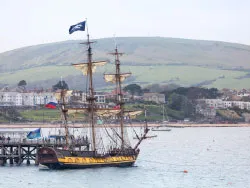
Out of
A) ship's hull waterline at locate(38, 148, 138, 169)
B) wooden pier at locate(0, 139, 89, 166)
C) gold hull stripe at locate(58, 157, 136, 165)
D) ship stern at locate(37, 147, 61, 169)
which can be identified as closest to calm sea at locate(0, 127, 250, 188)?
ship stern at locate(37, 147, 61, 169)

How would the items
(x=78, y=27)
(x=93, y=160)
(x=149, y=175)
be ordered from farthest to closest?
(x=78, y=27) → (x=93, y=160) → (x=149, y=175)

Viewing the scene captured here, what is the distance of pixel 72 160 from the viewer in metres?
93.9

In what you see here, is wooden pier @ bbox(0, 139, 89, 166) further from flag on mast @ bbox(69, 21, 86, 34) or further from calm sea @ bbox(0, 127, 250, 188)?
flag on mast @ bbox(69, 21, 86, 34)

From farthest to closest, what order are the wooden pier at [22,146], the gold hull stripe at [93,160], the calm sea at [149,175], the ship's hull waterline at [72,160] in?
1. the wooden pier at [22,146]
2. the gold hull stripe at [93,160]
3. the ship's hull waterline at [72,160]
4. the calm sea at [149,175]

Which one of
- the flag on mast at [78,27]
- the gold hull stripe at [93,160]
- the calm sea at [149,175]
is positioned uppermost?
the flag on mast at [78,27]

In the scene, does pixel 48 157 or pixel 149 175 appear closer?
pixel 149 175

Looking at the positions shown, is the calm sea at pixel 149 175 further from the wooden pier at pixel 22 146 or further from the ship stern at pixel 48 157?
the wooden pier at pixel 22 146


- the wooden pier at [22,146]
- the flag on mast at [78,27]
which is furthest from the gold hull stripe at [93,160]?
the flag on mast at [78,27]

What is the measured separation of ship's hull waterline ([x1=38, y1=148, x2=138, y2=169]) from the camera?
305ft

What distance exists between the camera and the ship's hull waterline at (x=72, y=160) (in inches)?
3656

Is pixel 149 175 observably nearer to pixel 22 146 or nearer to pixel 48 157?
pixel 48 157

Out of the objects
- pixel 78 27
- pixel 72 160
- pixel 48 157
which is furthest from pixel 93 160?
pixel 78 27

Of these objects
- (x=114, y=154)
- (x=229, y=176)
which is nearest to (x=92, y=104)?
(x=114, y=154)

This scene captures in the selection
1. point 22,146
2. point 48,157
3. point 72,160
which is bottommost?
point 72,160
